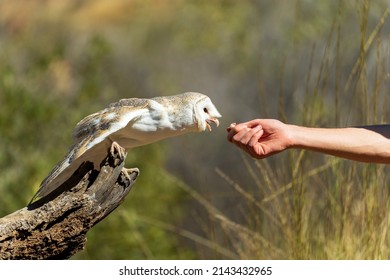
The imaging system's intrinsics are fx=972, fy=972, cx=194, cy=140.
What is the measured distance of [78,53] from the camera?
8.00 meters

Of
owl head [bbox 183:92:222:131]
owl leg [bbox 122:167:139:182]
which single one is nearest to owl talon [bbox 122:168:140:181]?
owl leg [bbox 122:167:139:182]

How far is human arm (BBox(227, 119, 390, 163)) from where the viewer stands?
2.75 m

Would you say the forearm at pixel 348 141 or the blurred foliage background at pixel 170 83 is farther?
the blurred foliage background at pixel 170 83

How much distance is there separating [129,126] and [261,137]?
47 cm

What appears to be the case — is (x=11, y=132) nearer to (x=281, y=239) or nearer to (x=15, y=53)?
(x=15, y=53)

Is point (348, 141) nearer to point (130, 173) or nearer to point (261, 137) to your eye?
point (261, 137)

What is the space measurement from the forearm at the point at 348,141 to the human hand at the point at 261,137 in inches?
1.0

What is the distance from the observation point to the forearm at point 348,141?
2754 millimetres

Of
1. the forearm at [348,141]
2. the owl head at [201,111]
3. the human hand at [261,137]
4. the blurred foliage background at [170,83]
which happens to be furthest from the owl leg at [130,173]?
the blurred foliage background at [170,83]

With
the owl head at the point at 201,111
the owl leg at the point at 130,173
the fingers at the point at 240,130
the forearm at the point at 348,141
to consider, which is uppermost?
the owl head at the point at 201,111

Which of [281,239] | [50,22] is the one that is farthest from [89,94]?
[281,239]

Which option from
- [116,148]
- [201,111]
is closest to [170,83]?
[201,111]

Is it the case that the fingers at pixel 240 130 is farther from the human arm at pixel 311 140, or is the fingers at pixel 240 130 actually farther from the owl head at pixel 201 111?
the owl head at pixel 201 111
